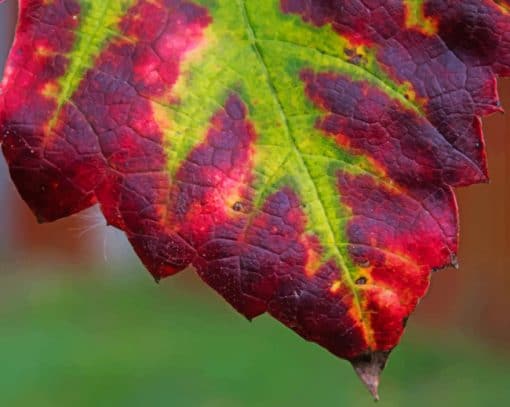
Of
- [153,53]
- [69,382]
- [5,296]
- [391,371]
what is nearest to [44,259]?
[5,296]

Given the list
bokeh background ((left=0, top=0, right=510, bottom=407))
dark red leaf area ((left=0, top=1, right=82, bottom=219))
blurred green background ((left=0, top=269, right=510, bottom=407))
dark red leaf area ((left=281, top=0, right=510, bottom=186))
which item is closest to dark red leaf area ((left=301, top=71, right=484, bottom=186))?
dark red leaf area ((left=281, top=0, right=510, bottom=186))

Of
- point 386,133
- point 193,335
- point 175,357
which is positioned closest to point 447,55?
point 386,133

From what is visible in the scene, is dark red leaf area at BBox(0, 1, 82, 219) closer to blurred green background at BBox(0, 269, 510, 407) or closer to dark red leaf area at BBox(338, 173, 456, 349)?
dark red leaf area at BBox(338, 173, 456, 349)

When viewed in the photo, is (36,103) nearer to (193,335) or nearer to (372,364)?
(372,364)

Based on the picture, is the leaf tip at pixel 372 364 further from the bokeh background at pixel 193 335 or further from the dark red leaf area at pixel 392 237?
the bokeh background at pixel 193 335

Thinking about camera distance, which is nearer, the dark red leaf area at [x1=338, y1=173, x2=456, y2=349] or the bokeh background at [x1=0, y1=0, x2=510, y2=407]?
the dark red leaf area at [x1=338, y1=173, x2=456, y2=349]

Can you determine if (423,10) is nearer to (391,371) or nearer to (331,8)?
(331,8)

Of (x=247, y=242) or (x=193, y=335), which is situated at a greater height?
(x=247, y=242)

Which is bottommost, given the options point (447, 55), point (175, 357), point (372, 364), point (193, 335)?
point (193, 335)
